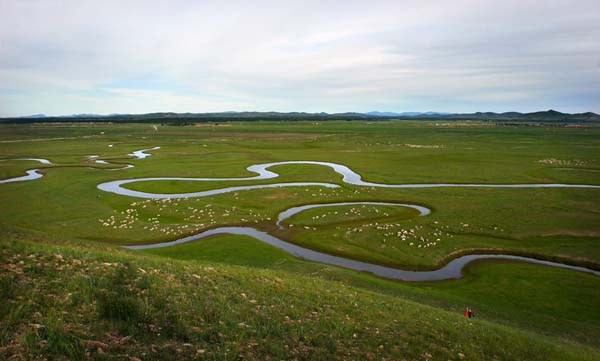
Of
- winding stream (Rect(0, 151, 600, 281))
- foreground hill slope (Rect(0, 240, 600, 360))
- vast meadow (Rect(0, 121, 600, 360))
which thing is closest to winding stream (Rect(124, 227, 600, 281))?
winding stream (Rect(0, 151, 600, 281))

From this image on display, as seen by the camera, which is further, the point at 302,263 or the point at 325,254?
the point at 325,254

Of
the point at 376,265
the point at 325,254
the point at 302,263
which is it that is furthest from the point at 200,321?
the point at 325,254

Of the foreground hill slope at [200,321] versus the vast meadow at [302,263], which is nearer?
the foreground hill slope at [200,321]

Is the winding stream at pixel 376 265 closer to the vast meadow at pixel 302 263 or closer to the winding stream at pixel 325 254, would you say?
the winding stream at pixel 325 254

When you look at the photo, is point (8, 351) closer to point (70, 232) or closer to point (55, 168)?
point (70, 232)

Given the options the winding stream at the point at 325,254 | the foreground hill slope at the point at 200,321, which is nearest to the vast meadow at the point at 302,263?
the foreground hill slope at the point at 200,321

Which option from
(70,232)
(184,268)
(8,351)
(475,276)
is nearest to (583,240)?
(475,276)

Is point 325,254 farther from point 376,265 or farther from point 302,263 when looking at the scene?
point 376,265
